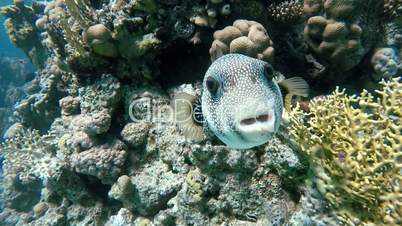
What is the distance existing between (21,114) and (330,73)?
9.17 metres

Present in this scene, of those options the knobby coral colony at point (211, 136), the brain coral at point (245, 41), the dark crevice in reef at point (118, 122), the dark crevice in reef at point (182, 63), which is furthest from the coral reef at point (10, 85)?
the brain coral at point (245, 41)

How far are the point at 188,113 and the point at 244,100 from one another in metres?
1.19

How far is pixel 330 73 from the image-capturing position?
471 cm

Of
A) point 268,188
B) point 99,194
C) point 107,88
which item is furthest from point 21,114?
point 268,188

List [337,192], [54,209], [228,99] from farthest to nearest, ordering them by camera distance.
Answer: [54,209] < [337,192] < [228,99]

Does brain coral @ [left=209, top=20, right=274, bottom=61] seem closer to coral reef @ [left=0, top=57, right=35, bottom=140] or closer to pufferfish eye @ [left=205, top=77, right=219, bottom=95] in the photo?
pufferfish eye @ [left=205, top=77, right=219, bottom=95]

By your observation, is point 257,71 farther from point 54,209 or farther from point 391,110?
point 54,209

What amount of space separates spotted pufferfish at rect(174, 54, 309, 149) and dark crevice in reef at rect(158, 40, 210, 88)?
242 cm

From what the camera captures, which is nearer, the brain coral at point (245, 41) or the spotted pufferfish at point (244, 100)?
the spotted pufferfish at point (244, 100)

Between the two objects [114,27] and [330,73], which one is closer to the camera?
[330,73]

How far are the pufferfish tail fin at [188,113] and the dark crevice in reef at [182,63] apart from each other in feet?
5.95

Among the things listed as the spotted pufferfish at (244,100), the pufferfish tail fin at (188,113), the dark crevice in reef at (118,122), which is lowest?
the dark crevice in reef at (118,122)

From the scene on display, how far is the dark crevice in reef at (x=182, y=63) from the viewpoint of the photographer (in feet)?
17.1

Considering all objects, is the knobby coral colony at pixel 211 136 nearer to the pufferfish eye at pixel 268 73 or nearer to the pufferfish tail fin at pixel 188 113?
the pufferfish tail fin at pixel 188 113
